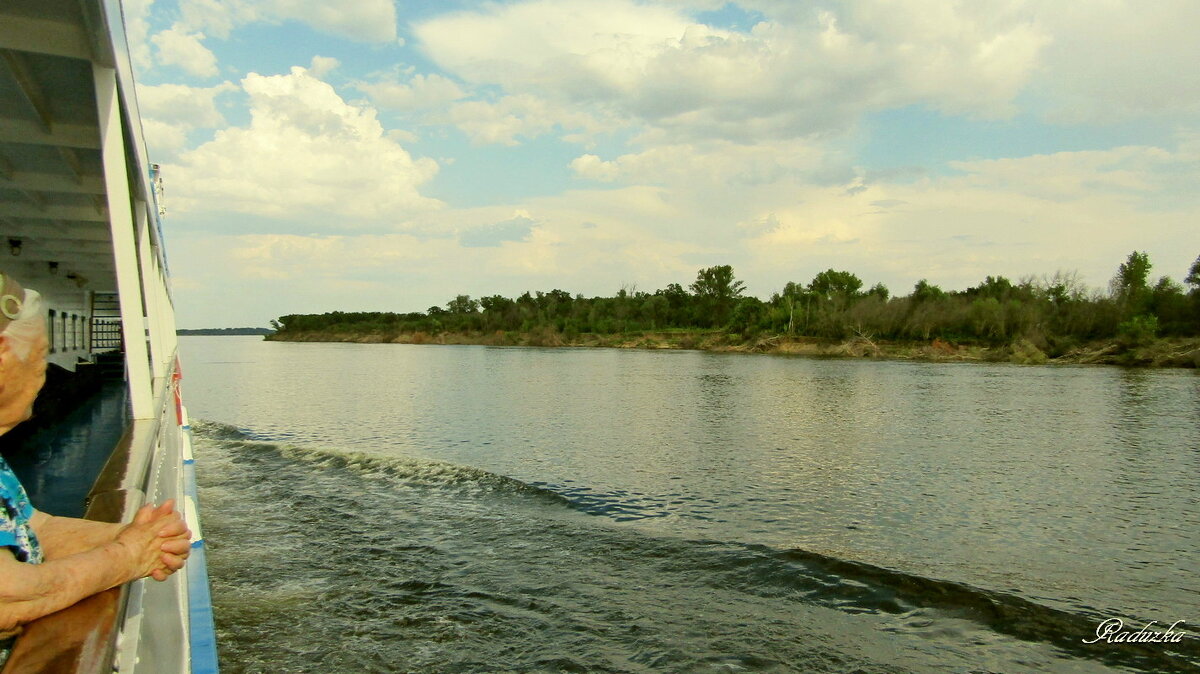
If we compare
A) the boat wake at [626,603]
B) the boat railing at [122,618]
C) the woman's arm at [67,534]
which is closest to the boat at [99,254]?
the boat railing at [122,618]

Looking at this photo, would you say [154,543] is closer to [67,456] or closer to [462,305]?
[67,456]

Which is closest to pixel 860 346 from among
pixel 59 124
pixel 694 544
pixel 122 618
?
pixel 694 544

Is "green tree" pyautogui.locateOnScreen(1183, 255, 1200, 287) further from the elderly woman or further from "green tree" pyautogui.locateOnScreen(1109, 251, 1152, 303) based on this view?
the elderly woman

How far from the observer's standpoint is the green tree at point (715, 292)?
433ft

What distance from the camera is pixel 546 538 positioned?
11.3 meters

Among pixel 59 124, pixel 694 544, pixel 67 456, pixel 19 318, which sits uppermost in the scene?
pixel 59 124

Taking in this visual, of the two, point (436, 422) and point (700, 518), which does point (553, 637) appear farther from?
point (436, 422)

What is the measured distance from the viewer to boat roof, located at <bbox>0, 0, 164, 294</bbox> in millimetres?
4645

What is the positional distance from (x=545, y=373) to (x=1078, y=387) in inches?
1321

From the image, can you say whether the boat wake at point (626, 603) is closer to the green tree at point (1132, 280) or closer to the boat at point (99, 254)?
the boat at point (99, 254)

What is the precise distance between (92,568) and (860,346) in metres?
93.6

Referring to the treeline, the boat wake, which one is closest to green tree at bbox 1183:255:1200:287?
the treeline

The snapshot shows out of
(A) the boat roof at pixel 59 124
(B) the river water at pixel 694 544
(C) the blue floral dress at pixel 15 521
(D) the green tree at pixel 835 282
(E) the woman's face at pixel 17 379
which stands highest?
(D) the green tree at pixel 835 282

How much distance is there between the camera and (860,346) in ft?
294
